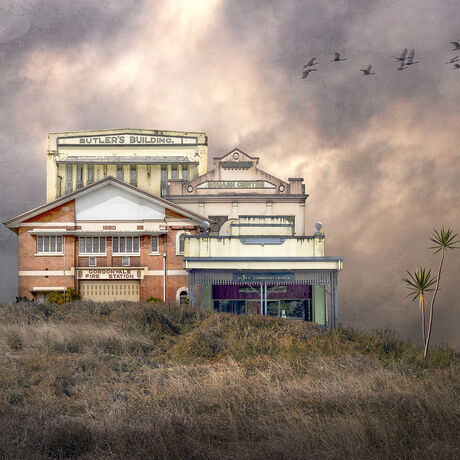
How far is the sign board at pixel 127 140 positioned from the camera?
157 feet

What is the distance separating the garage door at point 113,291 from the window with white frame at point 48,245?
2611 mm

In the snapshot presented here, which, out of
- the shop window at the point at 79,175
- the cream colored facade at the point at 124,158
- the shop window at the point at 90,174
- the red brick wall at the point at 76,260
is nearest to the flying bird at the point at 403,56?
the red brick wall at the point at 76,260

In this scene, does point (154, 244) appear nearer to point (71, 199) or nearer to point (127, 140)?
point (71, 199)

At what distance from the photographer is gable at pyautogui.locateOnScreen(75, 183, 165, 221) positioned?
3341 cm

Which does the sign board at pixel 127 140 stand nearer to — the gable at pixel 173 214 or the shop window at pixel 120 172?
the shop window at pixel 120 172

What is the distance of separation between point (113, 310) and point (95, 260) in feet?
32.8

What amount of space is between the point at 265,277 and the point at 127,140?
25532 millimetres

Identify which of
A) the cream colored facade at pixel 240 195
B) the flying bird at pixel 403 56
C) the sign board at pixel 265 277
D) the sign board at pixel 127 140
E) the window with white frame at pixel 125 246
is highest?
the sign board at pixel 127 140

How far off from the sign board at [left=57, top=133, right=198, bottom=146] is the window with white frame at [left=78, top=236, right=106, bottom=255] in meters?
17.0

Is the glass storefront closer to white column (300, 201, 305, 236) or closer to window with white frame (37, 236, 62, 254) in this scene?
white column (300, 201, 305, 236)

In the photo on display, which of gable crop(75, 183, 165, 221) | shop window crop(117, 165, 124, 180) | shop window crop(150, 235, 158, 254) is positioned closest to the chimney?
gable crop(75, 183, 165, 221)

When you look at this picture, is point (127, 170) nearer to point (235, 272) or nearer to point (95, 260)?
point (95, 260)

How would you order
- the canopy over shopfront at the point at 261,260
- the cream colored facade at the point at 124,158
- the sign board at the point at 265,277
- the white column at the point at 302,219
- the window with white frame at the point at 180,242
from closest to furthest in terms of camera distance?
the canopy over shopfront at the point at 261,260 → the sign board at the point at 265,277 → the window with white frame at the point at 180,242 → the white column at the point at 302,219 → the cream colored facade at the point at 124,158

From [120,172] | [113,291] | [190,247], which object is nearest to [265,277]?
[190,247]
